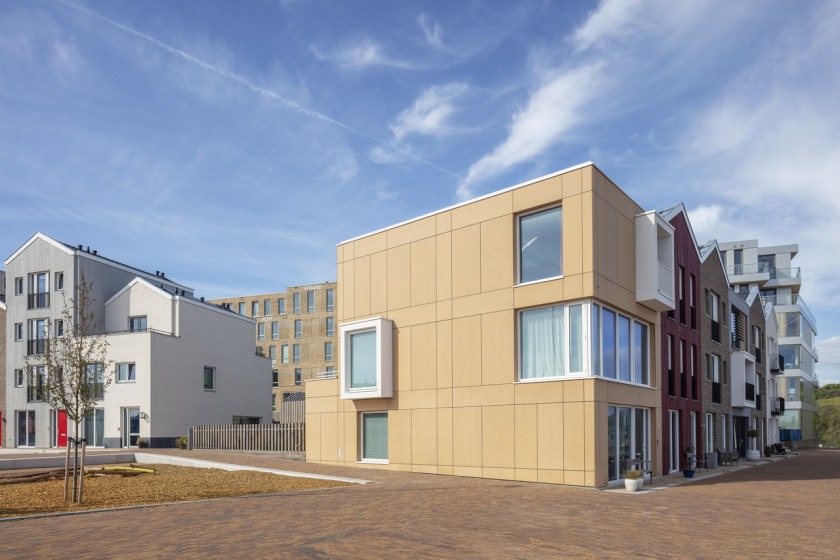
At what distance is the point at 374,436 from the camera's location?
25.4 meters

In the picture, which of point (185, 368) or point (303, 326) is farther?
point (303, 326)

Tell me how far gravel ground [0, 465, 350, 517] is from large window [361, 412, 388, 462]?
5.00 m

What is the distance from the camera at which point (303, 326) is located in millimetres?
73188

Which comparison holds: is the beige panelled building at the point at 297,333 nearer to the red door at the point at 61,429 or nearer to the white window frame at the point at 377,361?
the red door at the point at 61,429

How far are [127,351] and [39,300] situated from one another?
24.6 ft

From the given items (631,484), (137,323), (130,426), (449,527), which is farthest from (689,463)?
(137,323)

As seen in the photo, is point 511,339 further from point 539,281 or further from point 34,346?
point 34,346

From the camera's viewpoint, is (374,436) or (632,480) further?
(374,436)

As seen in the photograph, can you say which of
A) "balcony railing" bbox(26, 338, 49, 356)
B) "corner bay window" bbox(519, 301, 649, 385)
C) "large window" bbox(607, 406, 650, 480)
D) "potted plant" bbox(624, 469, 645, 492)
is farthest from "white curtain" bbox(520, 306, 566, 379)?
"balcony railing" bbox(26, 338, 49, 356)

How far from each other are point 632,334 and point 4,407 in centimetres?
3485

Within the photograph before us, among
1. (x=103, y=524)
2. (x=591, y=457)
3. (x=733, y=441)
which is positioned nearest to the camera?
(x=103, y=524)

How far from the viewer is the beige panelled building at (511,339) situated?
19.8 metres

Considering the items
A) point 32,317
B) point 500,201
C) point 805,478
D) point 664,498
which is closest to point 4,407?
point 32,317

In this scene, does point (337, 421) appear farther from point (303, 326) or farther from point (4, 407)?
point (303, 326)
